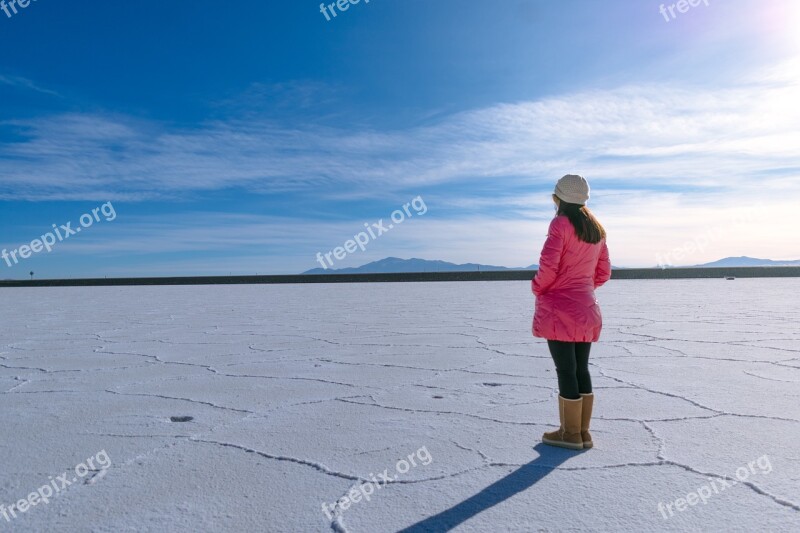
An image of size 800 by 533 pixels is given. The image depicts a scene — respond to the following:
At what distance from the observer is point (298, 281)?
20.5 m

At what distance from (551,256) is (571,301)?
0.56 feet

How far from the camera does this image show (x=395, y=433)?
218cm

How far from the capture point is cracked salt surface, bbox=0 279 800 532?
153cm

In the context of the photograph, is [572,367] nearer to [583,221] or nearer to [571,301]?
[571,301]

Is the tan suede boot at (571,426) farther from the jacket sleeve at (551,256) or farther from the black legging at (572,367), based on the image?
the jacket sleeve at (551,256)

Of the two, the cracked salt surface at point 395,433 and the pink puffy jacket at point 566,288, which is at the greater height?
the pink puffy jacket at point 566,288

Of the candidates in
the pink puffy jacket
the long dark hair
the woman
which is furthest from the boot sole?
the long dark hair

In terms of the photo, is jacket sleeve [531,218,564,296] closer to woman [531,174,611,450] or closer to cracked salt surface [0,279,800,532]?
woman [531,174,611,450]

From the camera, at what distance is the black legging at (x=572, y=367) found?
6.57 ft

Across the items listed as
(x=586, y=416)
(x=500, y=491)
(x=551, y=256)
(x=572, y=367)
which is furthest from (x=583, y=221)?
(x=500, y=491)

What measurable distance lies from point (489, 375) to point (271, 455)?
5.01ft

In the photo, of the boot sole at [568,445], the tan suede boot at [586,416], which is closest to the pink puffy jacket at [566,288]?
the tan suede boot at [586,416]

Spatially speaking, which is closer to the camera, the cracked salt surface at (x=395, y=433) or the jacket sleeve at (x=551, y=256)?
the cracked salt surface at (x=395, y=433)

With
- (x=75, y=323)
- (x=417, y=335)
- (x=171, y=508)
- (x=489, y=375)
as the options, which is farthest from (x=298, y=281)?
(x=171, y=508)
